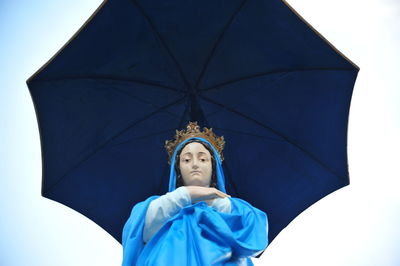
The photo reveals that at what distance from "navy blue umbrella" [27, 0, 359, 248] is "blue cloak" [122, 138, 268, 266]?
141 cm

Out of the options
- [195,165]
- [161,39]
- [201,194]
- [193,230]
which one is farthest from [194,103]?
[193,230]

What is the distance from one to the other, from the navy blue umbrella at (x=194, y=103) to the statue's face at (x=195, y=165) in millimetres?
831

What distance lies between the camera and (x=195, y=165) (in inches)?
168

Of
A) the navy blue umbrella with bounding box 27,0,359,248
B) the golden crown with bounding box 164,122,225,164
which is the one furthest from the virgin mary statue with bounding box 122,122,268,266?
the navy blue umbrella with bounding box 27,0,359,248

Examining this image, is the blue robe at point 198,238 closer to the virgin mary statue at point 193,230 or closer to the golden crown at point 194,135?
the virgin mary statue at point 193,230

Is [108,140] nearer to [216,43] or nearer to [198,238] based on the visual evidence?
[216,43]

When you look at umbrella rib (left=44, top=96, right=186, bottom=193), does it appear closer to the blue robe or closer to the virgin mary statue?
the virgin mary statue

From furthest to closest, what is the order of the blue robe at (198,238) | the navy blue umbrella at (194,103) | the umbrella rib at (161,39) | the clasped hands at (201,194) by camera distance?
1. the navy blue umbrella at (194,103)
2. the umbrella rib at (161,39)
3. the clasped hands at (201,194)
4. the blue robe at (198,238)

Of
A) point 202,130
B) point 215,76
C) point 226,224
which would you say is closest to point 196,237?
point 226,224

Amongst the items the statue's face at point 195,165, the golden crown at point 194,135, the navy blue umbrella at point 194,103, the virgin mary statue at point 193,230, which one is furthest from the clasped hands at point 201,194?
the navy blue umbrella at point 194,103

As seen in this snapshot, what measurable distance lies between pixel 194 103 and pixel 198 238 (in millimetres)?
1990

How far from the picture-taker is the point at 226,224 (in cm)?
367

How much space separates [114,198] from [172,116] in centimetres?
105

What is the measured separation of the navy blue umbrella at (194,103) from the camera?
15.5 ft
